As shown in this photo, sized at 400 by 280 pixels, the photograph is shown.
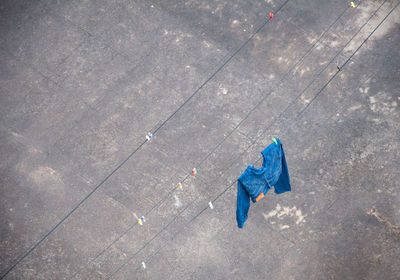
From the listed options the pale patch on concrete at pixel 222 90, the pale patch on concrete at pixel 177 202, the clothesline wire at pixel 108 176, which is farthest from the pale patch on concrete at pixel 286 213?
the clothesline wire at pixel 108 176

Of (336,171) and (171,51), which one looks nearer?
(336,171)

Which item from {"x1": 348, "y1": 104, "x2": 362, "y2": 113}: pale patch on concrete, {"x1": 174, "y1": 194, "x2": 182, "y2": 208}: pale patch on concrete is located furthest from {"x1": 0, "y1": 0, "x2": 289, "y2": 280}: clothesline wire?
{"x1": 348, "y1": 104, "x2": 362, "y2": 113}: pale patch on concrete

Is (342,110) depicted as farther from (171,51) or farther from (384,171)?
(171,51)

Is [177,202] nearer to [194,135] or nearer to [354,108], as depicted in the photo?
[194,135]

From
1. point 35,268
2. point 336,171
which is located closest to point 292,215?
point 336,171

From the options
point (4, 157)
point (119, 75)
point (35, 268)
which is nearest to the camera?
point (35, 268)

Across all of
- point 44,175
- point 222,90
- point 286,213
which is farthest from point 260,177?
point 44,175

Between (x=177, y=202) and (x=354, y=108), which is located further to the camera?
(x=354, y=108)

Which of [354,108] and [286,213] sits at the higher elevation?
[354,108]
